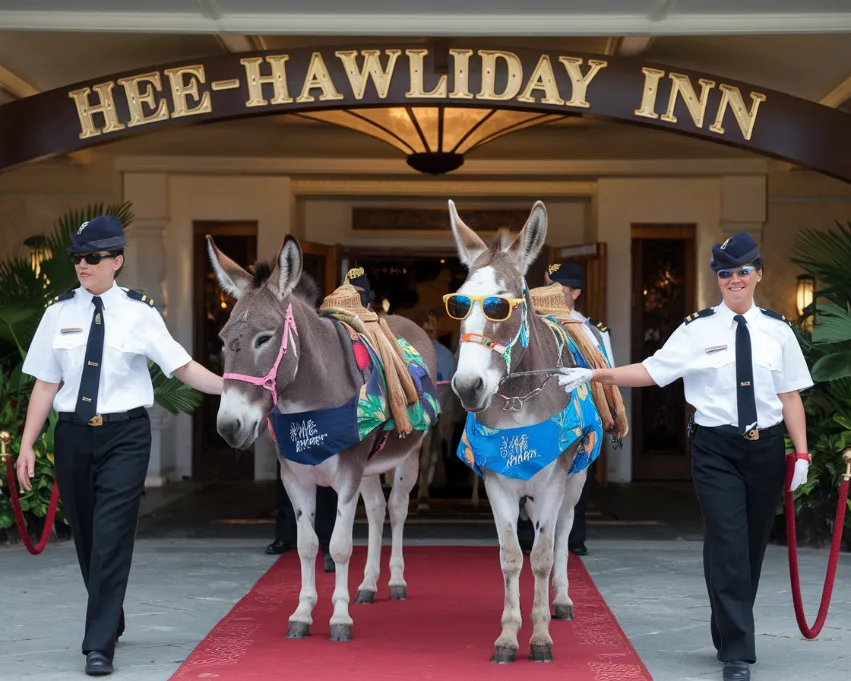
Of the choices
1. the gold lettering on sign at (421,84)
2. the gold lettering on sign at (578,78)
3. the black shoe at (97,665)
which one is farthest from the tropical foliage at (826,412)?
the black shoe at (97,665)

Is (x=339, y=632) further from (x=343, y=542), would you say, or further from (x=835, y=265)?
(x=835, y=265)

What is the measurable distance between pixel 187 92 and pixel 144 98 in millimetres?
296

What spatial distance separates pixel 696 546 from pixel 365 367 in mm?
3723

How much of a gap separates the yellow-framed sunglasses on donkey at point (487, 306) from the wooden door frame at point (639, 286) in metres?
8.26

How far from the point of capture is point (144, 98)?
8.07m

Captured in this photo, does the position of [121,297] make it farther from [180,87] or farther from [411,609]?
[180,87]

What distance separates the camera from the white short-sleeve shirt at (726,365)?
4984mm

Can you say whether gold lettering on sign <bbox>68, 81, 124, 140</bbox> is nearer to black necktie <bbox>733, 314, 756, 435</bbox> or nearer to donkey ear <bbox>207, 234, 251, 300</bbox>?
donkey ear <bbox>207, 234, 251, 300</bbox>

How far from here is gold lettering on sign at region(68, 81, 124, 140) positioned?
8133mm

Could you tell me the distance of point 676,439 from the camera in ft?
43.2

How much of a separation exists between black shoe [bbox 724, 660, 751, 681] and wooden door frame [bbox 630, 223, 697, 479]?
26.7ft

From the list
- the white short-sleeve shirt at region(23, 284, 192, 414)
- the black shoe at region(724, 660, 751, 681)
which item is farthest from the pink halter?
the black shoe at region(724, 660, 751, 681)

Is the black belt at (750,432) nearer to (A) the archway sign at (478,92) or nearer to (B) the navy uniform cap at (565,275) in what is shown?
(B) the navy uniform cap at (565,275)

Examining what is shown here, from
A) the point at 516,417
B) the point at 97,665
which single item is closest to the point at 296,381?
the point at 516,417
